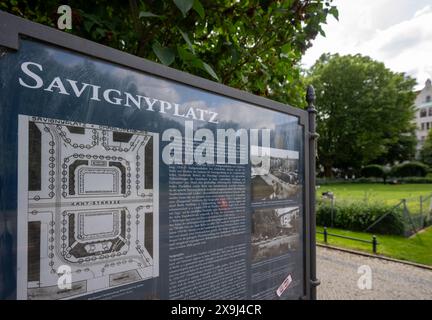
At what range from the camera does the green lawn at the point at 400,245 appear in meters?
8.91

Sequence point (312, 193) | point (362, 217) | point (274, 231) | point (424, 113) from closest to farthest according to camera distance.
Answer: point (274, 231), point (312, 193), point (362, 217), point (424, 113)

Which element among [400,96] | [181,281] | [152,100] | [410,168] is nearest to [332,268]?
[181,281]

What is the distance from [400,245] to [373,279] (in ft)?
11.0

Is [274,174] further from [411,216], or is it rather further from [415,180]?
[415,180]

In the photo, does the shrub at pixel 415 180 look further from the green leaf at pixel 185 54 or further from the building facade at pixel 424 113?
the green leaf at pixel 185 54

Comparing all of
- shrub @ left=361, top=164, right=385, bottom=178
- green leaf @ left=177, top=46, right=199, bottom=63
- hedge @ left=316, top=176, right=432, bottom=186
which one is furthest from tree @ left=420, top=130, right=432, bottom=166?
green leaf @ left=177, top=46, right=199, bottom=63

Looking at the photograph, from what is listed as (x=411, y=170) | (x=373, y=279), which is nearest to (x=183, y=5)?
→ (x=373, y=279)

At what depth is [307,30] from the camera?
11.1 ft

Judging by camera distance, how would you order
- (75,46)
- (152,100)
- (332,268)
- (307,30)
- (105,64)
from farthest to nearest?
(332,268) → (307,30) → (152,100) → (105,64) → (75,46)

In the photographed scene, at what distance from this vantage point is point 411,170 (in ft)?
145

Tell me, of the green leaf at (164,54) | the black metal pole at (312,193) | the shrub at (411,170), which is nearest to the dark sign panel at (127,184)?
the green leaf at (164,54)
